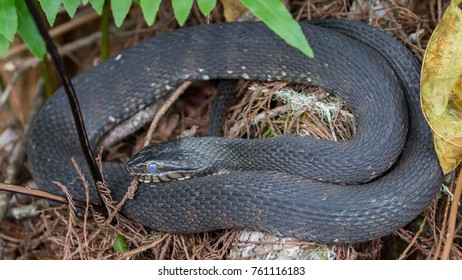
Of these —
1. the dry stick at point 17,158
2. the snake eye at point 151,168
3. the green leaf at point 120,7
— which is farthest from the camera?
the dry stick at point 17,158

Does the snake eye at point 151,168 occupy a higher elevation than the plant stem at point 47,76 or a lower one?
lower

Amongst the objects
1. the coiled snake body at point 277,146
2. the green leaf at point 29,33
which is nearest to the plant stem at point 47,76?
the coiled snake body at point 277,146

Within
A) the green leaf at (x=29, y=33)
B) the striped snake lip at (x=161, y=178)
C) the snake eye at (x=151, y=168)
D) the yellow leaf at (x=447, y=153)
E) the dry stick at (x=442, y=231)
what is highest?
the green leaf at (x=29, y=33)

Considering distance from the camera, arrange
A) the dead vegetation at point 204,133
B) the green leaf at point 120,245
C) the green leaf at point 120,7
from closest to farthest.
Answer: the green leaf at point 120,7
the dead vegetation at point 204,133
the green leaf at point 120,245

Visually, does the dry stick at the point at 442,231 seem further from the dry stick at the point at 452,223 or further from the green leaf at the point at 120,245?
the green leaf at the point at 120,245

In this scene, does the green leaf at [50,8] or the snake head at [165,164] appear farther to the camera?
the snake head at [165,164]

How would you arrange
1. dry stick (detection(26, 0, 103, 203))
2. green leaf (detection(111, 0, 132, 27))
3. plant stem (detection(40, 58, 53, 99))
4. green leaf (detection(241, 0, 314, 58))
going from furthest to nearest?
plant stem (detection(40, 58, 53, 99)) → green leaf (detection(111, 0, 132, 27)) → green leaf (detection(241, 0, 314, 58)) → dry stick (detection(26, 0, 103, 203))

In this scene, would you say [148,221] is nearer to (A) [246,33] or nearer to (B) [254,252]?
(B) [254,252]

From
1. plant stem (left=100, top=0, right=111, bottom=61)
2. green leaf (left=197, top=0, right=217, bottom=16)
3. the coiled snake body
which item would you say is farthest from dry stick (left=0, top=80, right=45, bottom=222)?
green leaf (left=197, top=0, right=217, bottom=16)

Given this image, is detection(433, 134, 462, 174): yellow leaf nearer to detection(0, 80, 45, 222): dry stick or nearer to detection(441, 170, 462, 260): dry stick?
detection(441, 170, 462, 260): dry stick
